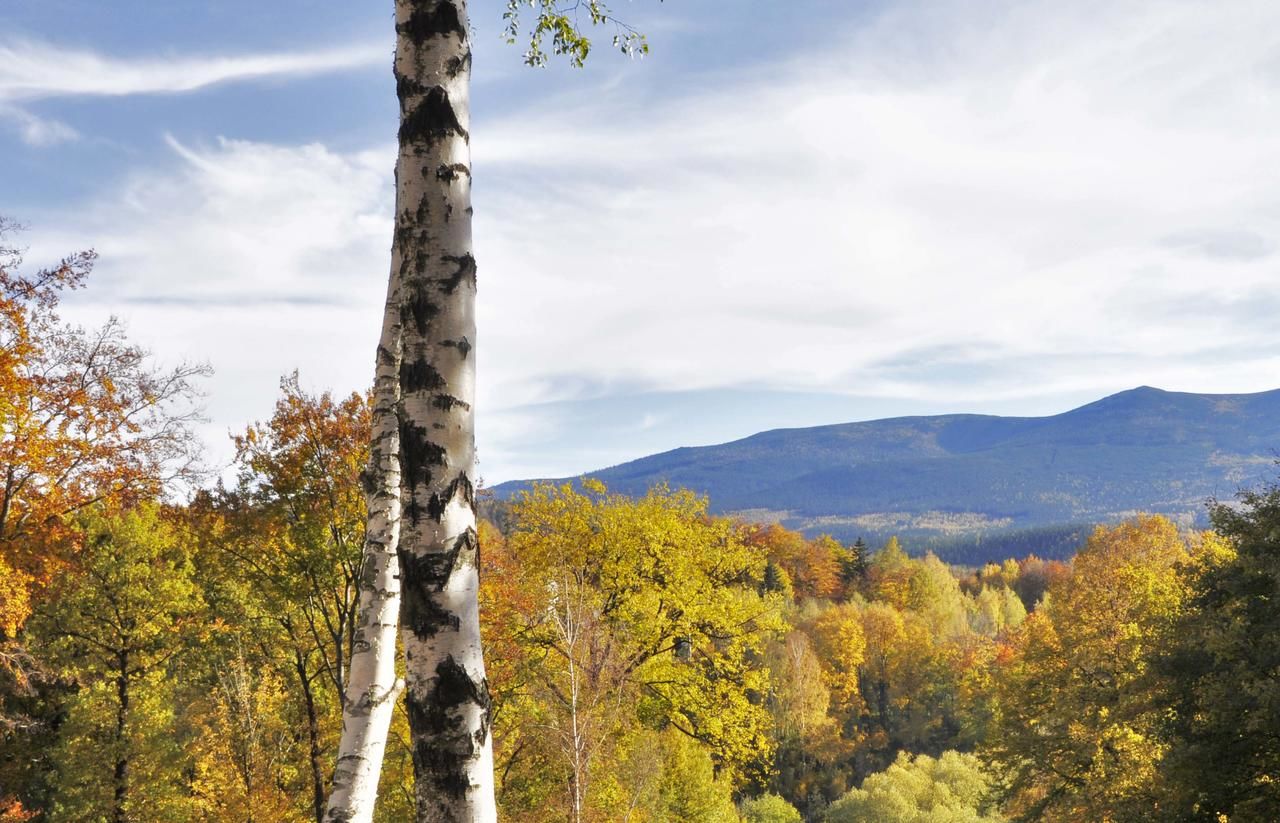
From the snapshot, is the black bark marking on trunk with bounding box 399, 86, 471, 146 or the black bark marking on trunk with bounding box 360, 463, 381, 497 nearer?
the black bark marking on trunk with bounding box 399, 86, 471, 146

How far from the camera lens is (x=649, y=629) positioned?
21.1 metres

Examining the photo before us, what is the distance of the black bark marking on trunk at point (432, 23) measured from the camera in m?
4.29

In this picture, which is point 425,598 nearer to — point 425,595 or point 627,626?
point 425,595

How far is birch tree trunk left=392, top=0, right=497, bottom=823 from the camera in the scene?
12.0 feet

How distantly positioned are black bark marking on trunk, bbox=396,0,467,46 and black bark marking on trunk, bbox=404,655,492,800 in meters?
3.26

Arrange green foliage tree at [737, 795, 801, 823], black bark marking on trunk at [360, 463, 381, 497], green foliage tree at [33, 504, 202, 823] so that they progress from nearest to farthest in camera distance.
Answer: black bark marking on trunk at [360, 463, 381, 497] → green foliage tree at [33, 504, 202, 823] → green foliage tree at [737, 795, 801, 823]

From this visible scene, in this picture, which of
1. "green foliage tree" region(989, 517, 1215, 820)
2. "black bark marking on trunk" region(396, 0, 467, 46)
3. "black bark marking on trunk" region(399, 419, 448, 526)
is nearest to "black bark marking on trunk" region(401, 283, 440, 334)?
"black bark marking on trunk" region(399, 419, 448, 526)

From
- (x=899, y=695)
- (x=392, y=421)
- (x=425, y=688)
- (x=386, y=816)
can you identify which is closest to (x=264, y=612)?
(x=386, y=816)

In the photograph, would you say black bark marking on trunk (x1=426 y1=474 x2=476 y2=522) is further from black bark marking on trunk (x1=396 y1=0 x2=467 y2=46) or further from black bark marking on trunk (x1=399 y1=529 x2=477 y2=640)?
black bark marking on trunk (x1=396 y1=0 x2=467 y2=46)

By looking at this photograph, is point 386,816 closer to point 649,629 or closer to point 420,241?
point 649,629

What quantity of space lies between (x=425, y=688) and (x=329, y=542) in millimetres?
12852

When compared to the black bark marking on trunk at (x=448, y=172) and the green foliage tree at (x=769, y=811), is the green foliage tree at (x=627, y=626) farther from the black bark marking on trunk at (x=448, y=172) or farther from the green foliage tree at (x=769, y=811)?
the green foliage tree at (x=769, y=811)

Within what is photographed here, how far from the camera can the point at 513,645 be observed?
2009cm

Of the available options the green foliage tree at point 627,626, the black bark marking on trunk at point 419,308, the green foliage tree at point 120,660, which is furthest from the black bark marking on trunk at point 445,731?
the green foliage tree at point 120,660
